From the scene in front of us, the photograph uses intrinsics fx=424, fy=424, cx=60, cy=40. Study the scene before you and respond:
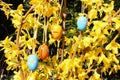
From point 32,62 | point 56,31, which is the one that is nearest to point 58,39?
point 56,31

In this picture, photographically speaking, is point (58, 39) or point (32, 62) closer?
point (32, 62)

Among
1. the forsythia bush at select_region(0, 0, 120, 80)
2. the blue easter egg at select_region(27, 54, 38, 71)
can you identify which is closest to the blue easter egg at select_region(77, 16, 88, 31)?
the forsythia bush at select_region(0, 0, 120, 80)

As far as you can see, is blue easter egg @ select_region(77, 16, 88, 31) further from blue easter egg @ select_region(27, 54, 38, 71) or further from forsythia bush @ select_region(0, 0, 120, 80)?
blue easter egg @ select_region(27, 54, 38, 71)

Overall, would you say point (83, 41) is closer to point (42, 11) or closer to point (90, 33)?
point (90, 33)

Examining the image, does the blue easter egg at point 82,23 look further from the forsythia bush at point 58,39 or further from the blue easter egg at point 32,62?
the blue easter egg at point 32,62

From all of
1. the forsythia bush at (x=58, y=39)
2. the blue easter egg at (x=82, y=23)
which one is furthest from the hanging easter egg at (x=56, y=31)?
the blue easter egg at (x=82, y=23)

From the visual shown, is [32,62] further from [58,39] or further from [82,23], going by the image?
[82,23]

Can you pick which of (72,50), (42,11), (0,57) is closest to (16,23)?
(42,11)

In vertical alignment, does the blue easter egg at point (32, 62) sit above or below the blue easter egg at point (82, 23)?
below

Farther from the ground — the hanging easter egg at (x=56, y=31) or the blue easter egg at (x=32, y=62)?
the hanging easter egg at (x=56, y=31)

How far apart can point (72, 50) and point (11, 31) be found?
113 inches

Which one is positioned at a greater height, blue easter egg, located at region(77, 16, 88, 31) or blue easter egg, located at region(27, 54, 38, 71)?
blue easter egg, located at region(77, 16, 88, 31)

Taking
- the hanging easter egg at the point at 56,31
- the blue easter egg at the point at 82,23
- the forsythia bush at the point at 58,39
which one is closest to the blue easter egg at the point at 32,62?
the forsythia bush at the point at 58,39

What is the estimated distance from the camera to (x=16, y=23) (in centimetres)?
233
